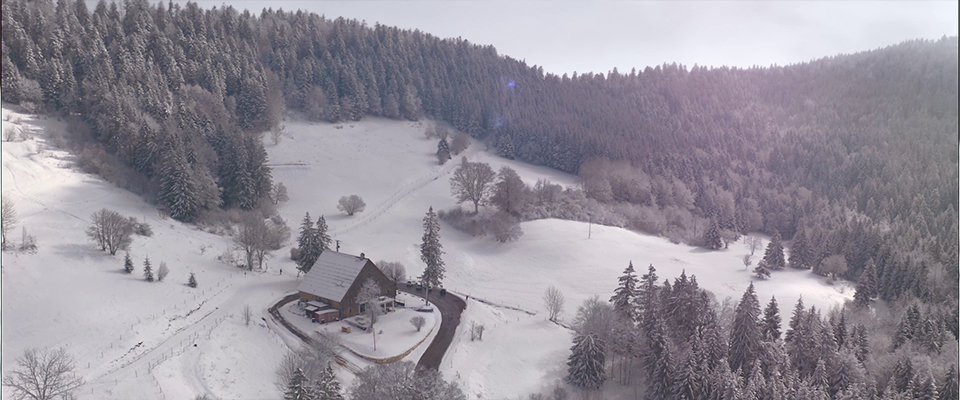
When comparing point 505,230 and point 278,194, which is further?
point 278,194

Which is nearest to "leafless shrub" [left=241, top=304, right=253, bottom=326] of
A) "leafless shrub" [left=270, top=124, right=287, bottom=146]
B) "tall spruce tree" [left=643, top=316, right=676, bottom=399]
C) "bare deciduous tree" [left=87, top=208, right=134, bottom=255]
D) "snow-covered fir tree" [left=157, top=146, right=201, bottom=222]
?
"bare deciduous tree" [left=87, top=208, right=134, bottom=255]

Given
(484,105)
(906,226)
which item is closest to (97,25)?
(484,105)

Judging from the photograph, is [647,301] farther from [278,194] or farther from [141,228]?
[278,194]

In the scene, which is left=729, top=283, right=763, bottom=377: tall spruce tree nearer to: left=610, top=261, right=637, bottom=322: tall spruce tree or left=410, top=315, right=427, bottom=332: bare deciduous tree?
left=610, top=261, right=637, bottom=322: tall spruce tree

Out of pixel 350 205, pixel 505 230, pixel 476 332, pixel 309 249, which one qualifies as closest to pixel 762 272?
pixel 505 230

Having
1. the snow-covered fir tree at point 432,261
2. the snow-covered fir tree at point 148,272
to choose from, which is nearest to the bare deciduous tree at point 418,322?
the snow-covered fir tree at point 432,261

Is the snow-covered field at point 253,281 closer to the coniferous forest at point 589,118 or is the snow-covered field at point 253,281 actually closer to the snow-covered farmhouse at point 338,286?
the snow-covered farmhouse at point 338,286

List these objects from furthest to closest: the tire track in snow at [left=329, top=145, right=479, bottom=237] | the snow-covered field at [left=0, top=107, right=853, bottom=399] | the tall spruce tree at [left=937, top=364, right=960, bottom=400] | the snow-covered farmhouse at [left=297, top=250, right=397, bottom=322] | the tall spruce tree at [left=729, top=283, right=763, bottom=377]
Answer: the tire track in snow at [left=329, top=145, right=479, bottom=237], the snow-covered farmhouse at [left=297, top=250, right=397, bottom=322], the tall spruce tree at [left=729, top=283, right=763, bottom=377], the snow-covered field at [left=0, top=107, right=853, bottom=399], the tall spruce tree at [left=937, top=364, right=960, bottom=400]
